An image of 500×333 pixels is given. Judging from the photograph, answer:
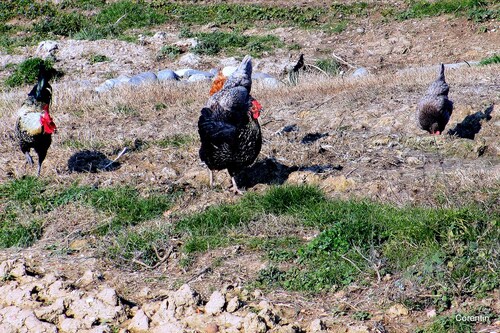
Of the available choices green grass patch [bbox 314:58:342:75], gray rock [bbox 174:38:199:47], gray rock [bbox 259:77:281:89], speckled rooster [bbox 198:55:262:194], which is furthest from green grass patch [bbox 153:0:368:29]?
speckled rooster [bbox 198:55:262:194]

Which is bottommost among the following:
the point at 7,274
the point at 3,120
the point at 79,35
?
the point at 79,35

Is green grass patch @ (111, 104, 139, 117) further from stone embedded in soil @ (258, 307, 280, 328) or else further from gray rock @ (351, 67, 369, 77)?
stone embedded in soil @ (258, 307, 280, 328)

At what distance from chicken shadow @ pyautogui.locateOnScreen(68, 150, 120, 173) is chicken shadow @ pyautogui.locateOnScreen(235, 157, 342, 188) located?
168 cm

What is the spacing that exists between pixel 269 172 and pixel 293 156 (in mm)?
440

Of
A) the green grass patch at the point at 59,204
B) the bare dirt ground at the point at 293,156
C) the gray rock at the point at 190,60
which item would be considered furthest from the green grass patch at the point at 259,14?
the green grass patch at the point at 59,204

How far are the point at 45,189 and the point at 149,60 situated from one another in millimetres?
9926

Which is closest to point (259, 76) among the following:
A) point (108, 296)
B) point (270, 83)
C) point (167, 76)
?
point (270, 83)

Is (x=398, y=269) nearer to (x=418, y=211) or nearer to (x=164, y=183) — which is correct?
(x=418, y=211)

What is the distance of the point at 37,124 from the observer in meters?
8.30

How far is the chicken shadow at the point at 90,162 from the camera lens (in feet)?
27.9

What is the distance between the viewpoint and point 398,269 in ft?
17.5

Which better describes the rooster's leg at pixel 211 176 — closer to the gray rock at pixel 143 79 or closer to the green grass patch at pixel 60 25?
the gray rock at pixel 143 79

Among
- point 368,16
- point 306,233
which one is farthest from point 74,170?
point 368,16

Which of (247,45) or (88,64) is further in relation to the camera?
(247,45)
